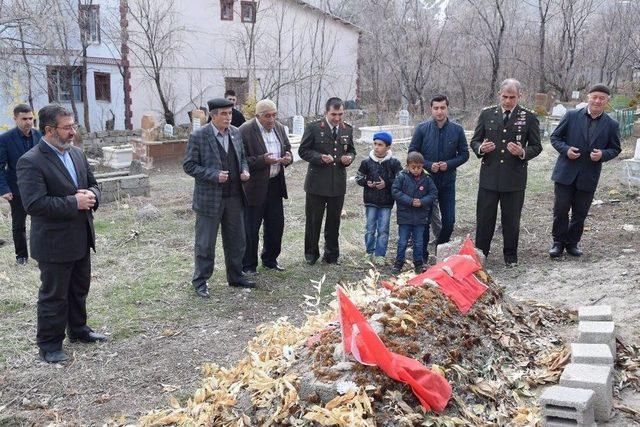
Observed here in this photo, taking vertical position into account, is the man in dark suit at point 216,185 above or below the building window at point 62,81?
below

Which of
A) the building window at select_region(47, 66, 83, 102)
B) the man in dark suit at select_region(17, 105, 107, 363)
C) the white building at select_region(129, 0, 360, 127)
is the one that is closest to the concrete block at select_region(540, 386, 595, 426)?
the man in dark suit at select_region(17, 105, 107, 363)

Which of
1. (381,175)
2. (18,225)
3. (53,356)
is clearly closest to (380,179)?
(381,175)

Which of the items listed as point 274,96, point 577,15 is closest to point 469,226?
point 274,96

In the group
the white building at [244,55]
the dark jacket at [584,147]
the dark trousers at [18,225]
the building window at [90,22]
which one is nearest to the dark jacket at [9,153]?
the dark trousers at [18,225]

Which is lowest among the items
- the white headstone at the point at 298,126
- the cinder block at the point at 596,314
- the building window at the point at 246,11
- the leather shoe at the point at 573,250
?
the leather shoe at the point at 573,250

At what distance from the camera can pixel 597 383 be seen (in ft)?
10.6

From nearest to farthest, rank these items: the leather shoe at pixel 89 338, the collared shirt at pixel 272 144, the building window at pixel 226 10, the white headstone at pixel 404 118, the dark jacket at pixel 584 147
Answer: the leather shoe at pixel 89 338, the collared shirt at pixel 272 144, the dark jacket at pixel 584 147, the white headstone at pixel 404 118, the building window at pixel 226 10

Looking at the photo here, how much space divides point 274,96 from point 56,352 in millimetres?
20314

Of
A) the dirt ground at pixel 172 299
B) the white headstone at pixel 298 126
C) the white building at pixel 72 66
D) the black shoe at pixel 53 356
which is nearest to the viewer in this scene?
the dirt ground at pixel 172 299

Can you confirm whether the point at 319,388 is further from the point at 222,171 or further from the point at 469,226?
the point at 469,226

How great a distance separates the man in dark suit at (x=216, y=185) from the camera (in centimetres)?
578

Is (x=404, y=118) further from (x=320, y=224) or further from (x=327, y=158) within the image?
(x=327, y=158)

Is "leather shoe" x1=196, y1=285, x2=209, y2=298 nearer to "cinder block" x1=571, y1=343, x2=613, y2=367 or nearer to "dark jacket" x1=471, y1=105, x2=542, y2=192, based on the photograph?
"dark jacket" x1=471, y1=105, x2=542, y2=192

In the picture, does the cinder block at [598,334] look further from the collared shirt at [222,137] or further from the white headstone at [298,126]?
the white headstone at [298,126]
